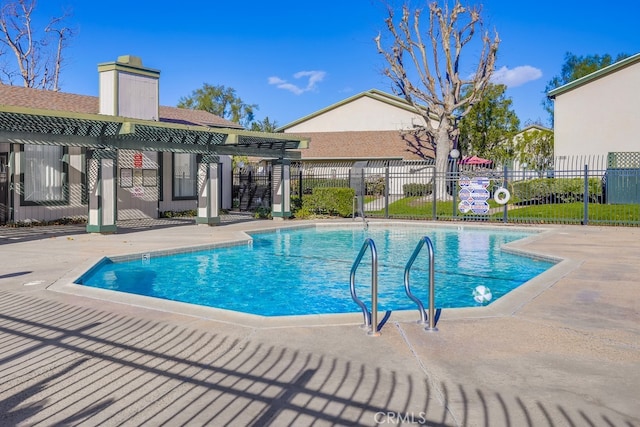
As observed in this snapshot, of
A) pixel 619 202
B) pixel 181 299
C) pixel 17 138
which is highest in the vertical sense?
pixel 17 138

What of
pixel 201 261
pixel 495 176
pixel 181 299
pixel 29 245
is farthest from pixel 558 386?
pixel 495 176

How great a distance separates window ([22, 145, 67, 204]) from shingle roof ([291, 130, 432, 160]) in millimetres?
18592

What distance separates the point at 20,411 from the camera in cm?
368

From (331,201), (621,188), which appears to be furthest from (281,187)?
(621,188)

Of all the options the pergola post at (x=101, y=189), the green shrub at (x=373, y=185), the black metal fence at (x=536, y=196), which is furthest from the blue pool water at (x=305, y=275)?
the green shrub at (x=373, y=185)

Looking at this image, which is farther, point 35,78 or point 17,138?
point 35,78

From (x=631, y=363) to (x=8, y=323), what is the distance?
6.14 m

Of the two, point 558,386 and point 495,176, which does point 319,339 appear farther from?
point 495,176

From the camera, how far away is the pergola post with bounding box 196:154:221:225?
1814 centimetres

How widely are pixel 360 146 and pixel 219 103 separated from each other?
37.8 meters

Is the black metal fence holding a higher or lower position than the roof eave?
lower

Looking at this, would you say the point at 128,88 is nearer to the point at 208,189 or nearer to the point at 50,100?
the point at 50,100

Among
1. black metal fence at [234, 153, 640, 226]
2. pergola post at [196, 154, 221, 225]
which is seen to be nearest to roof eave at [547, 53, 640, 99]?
black metal fence at [234, 153, 640, 226]

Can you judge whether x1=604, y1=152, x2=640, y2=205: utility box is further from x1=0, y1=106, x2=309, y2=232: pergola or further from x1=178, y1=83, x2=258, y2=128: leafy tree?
x1=178, y1=83, x2=258, y2=128: leafy tree
